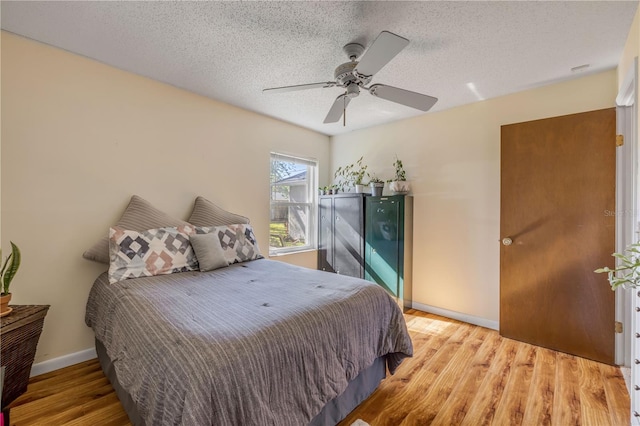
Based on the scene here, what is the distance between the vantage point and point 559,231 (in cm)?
244

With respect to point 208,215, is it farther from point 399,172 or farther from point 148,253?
point 399,172

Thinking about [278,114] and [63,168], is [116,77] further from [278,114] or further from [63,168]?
[278,114]

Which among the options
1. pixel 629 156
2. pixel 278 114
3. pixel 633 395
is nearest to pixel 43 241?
pixel 278 114

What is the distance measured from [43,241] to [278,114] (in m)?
2.49

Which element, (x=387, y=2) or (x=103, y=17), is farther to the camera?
(x=103, y=17)

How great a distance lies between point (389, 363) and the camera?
77.7 inches

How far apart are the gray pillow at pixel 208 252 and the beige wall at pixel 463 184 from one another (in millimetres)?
2300

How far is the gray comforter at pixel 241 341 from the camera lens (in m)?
1.06

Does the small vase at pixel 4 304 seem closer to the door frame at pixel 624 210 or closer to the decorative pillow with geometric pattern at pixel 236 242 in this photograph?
the decorative pillow with geometric pattern at pixel 236 242

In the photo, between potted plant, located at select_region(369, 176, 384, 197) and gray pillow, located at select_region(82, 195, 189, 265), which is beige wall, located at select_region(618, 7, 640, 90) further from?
gray pillow, located at select_region(82, 195, 189, 265)

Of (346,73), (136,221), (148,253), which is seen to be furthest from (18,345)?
(346,73)

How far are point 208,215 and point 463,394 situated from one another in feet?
8.39

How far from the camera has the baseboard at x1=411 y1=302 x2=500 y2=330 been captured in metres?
2.92

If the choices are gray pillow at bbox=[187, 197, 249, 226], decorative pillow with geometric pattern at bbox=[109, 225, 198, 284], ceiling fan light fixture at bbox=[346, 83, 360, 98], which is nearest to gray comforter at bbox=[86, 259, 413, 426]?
decorative pillow with geometric pattern at bbox=[109, 225, 198, 284]
